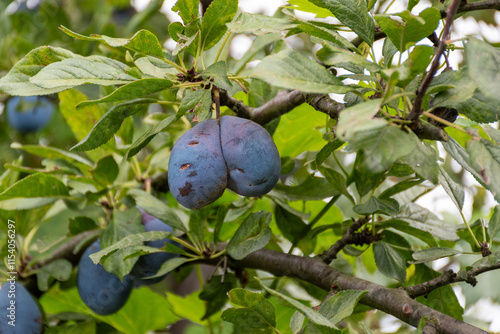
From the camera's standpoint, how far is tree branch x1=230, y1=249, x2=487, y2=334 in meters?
0.63

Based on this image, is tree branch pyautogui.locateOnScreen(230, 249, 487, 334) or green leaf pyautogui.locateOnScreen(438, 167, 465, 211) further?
green leaf pyautogui.locateOnScreen(438, 167, 465, 211)

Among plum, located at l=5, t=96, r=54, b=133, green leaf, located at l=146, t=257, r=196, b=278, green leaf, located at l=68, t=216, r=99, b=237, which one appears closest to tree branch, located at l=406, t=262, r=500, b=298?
green leaf, located at l=146, t=257, r=196, b=278

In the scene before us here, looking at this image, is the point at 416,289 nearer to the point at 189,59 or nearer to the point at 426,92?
the point at 426,92

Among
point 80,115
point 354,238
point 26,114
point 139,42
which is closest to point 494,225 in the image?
point 354,238

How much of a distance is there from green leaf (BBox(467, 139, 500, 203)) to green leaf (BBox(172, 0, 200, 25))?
34 cm

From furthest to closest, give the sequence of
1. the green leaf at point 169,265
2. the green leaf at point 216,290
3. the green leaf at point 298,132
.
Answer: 1. the green leaf at point 298,132
2. the green leaf at point 216,290
3. the green leaf at point 169,265

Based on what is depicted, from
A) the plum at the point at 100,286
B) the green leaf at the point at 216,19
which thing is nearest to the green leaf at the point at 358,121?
the green leaf at the point at 216,19

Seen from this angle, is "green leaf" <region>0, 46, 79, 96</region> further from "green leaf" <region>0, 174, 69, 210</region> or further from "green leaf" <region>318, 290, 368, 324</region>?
"green leaf" <region>318, 290, 368, 324</region>

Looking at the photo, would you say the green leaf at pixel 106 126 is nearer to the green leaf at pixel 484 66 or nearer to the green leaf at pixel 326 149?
the green leaf at pixel 326 149

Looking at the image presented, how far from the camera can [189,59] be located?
1.89 meters

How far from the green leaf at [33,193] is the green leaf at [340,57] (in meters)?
0.54

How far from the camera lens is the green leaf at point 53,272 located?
98cm

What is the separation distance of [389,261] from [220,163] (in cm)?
31

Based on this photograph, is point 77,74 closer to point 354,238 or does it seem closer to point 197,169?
point 197,169
